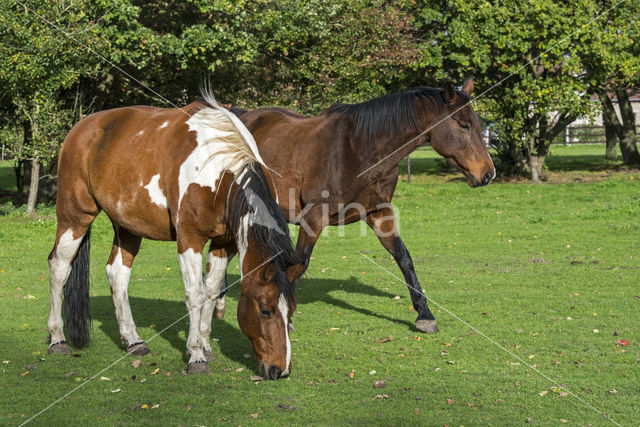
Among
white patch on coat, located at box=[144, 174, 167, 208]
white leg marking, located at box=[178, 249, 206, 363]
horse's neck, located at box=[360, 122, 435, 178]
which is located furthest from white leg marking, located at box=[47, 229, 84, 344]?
horse's neck, located at box=[360, 122, 435, 178]

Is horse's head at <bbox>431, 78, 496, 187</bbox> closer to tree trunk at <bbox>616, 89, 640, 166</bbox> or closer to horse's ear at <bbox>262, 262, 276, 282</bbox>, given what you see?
horse's ear at <bbox>262, 262, 276, 282</bbox>

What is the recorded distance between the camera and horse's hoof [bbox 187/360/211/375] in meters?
5.64

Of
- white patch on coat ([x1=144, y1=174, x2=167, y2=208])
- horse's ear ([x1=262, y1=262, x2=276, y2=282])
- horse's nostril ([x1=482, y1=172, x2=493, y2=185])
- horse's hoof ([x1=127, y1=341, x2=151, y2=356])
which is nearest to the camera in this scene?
horse's ear ([x1=262, y1=262, x2=276, y2=282])

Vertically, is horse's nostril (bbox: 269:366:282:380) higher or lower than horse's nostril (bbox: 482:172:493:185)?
lower

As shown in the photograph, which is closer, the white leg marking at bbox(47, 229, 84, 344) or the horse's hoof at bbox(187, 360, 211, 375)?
the horse's hoof at bbox(187, 360, 211, 375)

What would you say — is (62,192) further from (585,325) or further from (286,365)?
(585,325)

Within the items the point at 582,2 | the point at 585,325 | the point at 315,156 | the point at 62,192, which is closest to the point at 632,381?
the point at 585,325

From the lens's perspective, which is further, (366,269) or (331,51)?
(331,51)

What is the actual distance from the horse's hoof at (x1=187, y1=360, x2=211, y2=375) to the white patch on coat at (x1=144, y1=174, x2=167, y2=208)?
4.47 ft

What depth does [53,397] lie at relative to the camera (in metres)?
5.17

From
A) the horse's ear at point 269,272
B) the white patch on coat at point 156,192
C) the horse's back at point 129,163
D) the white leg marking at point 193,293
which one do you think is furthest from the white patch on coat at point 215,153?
the horse's ear at point 269,272

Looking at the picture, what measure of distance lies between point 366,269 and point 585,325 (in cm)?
425

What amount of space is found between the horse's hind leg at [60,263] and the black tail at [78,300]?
7cm

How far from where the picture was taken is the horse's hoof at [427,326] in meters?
6.86
